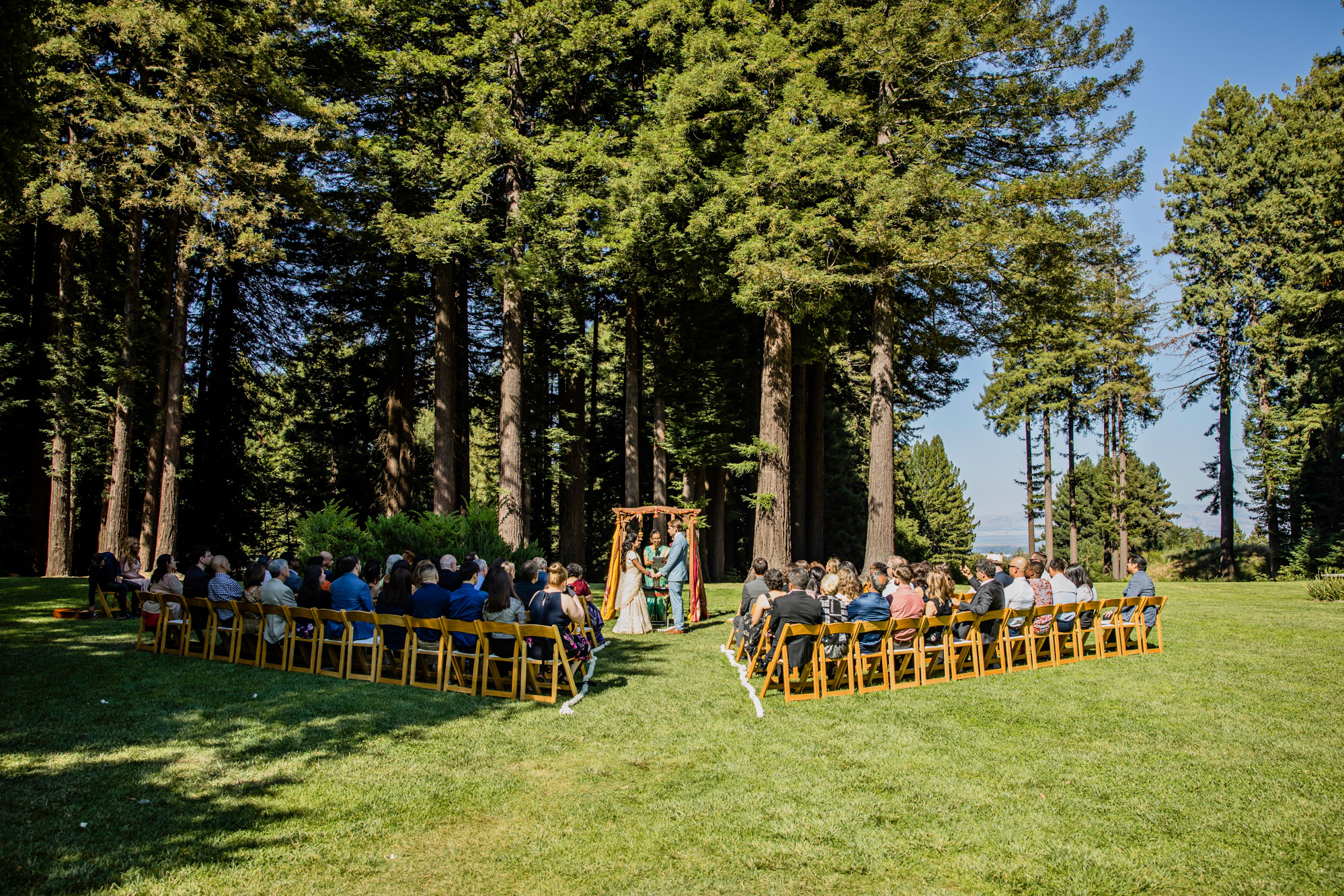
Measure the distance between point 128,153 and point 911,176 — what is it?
16.1m

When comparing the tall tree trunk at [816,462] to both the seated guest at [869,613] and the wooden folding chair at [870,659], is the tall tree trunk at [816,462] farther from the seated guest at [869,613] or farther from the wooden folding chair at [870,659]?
the wooden folding chair at [870,659]

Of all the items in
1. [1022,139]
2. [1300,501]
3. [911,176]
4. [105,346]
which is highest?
[1022,139]

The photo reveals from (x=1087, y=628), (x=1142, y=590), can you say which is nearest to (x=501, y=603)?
(x=1087, y=628)

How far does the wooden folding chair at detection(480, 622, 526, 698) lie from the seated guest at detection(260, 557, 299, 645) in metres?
2.65

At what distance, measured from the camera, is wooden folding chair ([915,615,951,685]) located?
8.73 metres

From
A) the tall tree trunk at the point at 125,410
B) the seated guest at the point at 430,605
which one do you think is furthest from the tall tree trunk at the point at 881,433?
the tall tree trunk at the point at 125,410

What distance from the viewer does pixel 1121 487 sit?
1347 inches

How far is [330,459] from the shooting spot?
28.0 meters

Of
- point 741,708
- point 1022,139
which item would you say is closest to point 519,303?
point 1022,139

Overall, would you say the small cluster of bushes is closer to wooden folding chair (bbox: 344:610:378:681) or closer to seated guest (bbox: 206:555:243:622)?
seated guest (bbox: 206:555:243:622)

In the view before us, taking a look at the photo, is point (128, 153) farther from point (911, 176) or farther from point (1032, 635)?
point (1032, 635)

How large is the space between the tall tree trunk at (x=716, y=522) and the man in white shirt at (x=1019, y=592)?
15.5 metres

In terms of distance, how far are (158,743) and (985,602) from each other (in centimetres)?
855

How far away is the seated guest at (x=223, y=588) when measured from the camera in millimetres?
9711
